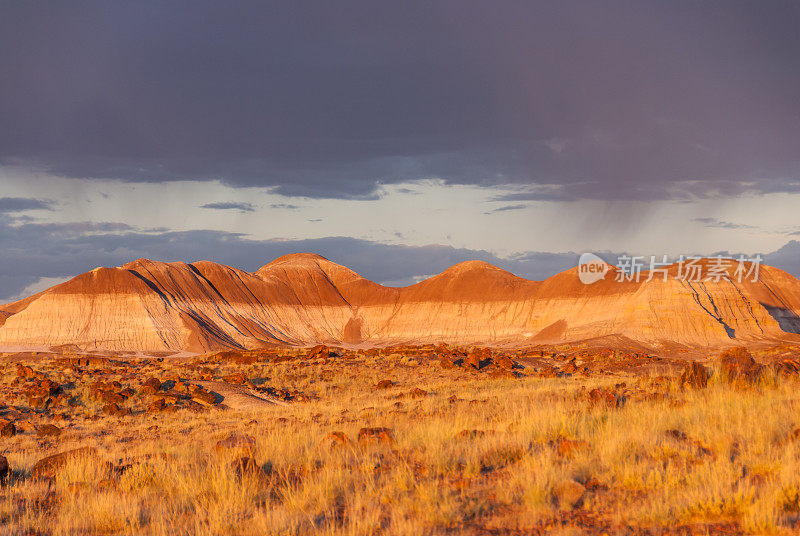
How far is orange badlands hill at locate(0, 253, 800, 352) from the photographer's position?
78438 mm

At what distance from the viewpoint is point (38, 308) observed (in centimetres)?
8594

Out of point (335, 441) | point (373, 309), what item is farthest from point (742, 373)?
point (373, 309)

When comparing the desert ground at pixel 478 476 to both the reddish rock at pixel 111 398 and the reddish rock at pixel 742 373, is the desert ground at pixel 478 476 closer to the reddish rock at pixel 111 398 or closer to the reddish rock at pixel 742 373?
the reddish rock at pixel 742 373

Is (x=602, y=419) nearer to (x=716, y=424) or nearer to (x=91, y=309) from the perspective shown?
(x=716, y=424)

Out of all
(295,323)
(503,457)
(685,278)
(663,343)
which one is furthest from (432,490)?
(295,323)

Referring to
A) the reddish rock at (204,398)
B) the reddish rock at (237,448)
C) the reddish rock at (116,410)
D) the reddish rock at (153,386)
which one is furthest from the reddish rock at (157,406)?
the reddish rock at (237,448)

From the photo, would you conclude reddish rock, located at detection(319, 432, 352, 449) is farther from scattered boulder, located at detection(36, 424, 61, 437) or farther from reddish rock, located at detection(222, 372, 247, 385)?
reddish rock, located at detection(222, 372, 247, 385)

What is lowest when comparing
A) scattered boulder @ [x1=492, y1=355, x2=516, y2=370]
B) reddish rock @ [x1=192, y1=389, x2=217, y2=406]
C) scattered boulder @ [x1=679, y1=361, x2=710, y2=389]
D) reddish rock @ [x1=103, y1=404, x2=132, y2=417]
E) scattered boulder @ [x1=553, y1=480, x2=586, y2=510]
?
reddish rock @ [x1=103, y1=404, x2=132, y2=417]

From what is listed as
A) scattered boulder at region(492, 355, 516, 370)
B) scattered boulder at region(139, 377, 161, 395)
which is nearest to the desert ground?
scattered boulder at region(139, 377, 161, 395)

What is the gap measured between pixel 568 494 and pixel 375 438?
3925 millimetres

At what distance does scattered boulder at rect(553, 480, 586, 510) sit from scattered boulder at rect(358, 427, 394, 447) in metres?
3.40

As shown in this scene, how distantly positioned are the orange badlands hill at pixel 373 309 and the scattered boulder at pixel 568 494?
215ft

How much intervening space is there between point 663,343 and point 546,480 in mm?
66969

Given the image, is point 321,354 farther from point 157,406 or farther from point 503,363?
point 157,406
